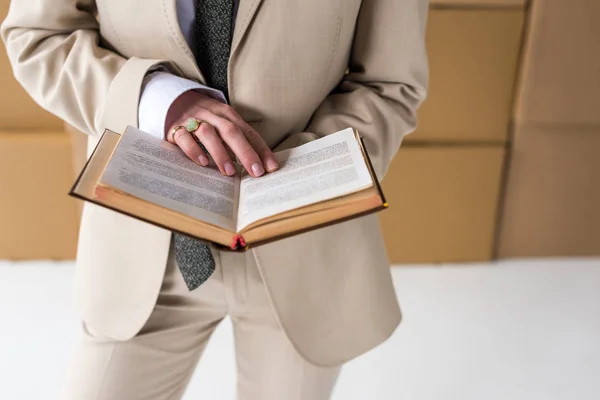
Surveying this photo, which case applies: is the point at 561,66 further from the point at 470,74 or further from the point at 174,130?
the point at 174,130

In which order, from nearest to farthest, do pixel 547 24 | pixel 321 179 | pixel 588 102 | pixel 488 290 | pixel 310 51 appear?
pixel 321 179 < pixel 310 51 < pixel 547 24 < pixel 588 102 < pixel 488 290

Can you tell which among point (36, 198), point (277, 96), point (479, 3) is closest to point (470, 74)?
point (479, 3)

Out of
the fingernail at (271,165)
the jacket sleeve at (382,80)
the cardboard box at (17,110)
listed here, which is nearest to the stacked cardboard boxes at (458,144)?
the jacket sleeve at (382,80)

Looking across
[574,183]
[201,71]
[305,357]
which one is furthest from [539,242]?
[201,71]

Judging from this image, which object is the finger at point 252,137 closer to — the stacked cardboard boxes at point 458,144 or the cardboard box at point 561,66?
the stacked cardboard boxes at point 458,144

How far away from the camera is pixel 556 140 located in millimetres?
1731

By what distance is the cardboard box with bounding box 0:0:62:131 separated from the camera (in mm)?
1604

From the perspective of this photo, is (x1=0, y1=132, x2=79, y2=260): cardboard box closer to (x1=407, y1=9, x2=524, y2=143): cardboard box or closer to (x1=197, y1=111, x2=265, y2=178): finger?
(x1=407, y1=9, x2=524, y2=143): cardboard box

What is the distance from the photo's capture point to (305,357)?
2.57 ft

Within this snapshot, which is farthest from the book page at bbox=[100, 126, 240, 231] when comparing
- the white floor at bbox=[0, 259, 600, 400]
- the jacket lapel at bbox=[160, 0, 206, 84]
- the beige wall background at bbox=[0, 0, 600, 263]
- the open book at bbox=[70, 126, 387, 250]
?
the beige wall background at bbox=[0, 0, 600, 263]

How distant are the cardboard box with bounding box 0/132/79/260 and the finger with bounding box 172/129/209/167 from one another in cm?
113

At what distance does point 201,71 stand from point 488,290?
1.33m

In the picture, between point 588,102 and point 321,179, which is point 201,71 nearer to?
point 321,179

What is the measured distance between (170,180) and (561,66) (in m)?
1.38
